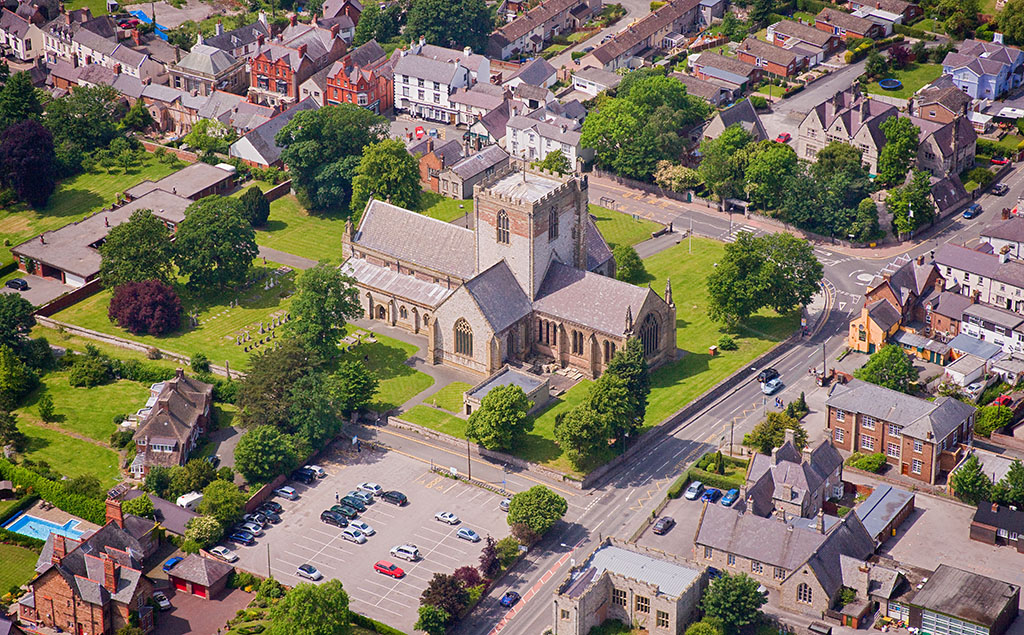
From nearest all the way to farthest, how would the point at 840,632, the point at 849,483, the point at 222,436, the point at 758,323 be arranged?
the point at 840,632 → the point at 849,483 → the point at 222,436 → the point at 758,323

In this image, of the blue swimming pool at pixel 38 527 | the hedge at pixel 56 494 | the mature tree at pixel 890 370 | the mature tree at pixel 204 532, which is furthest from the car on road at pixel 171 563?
the mature tree at pixel 890 370

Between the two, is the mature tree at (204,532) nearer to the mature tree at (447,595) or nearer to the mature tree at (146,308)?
the mature tree at (447,595)

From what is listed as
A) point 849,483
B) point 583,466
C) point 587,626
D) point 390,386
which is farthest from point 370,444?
point 849,483

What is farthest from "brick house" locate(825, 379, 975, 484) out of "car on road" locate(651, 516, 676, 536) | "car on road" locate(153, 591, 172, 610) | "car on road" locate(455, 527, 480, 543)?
"car on road" locate(153, 591, 172, 610)

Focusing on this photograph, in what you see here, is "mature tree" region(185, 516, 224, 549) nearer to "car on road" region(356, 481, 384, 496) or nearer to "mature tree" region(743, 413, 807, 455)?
"car on road" region(356, 481, 384, 496)

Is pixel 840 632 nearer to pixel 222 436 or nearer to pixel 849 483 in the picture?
pixel 849 483

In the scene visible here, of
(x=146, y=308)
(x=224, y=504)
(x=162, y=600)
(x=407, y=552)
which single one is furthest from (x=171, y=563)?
(x=146, y=308)
